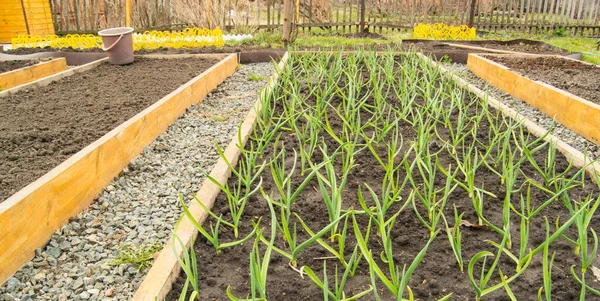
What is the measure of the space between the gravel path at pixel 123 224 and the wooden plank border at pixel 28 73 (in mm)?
2232

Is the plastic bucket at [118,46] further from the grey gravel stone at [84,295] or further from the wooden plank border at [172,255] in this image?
the grey gravel stone at [84,295]

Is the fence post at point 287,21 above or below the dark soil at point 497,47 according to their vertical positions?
above

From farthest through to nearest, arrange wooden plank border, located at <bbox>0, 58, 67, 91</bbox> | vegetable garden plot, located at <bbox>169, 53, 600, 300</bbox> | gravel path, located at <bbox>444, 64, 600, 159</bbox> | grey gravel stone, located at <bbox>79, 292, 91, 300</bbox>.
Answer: wooden plank border, located at <bbox>0, 58, 67, 91</bbox> < gravel path, located at <bbox>444, 64, 600, 159</bbox> < grey gravel stone, located at <bbox>79, 292, 91, 300</bbox> < vegetable garden plot, located at <bbox>169, 53, 600, 300</bbox>

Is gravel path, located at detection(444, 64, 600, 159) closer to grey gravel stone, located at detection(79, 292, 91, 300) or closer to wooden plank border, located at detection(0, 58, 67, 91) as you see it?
grey gravel stone, located at detection(79, 292, 91, 300)

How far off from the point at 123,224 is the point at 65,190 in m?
0.29

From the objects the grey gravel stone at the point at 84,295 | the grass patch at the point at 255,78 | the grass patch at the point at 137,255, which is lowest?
the grey gravel stone at the point at 84,295

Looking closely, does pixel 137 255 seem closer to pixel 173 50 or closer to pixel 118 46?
pixel 118 46

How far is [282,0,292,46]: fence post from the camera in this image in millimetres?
6688

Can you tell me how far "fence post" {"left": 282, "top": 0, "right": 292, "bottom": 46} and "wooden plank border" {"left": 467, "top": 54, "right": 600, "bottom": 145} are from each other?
2.83 m

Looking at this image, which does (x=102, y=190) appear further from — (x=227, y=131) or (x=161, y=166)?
(x=227, y=131)

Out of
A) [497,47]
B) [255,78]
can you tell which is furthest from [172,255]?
[497,47]

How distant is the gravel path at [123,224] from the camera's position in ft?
5.42

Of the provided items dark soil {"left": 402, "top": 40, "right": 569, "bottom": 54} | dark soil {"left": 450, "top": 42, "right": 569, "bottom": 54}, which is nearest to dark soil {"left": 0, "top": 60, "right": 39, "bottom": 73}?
dark soil {"left": 402, "top": 40, "right": 569, "bottom": 54}

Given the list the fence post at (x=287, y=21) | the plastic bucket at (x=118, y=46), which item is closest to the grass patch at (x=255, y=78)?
the plastic bucket at (x=118, y=46)
